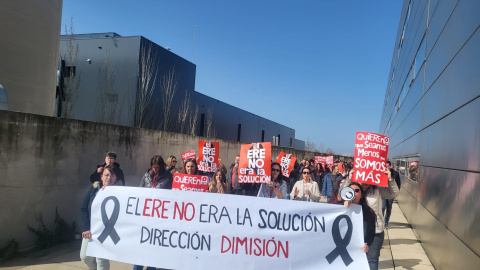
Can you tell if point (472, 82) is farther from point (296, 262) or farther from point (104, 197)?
point (104, 197)

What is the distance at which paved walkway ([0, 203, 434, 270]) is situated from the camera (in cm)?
584

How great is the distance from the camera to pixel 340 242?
13.5ft

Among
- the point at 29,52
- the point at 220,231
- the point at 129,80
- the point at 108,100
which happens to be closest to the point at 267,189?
the point at 220,231

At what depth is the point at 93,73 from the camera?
74.2ft

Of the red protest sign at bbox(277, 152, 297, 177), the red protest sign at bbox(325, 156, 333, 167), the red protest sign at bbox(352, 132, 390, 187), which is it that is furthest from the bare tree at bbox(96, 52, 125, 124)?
the red protest sign at bbox(352, 132, 390, 187)

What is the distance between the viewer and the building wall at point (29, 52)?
32.7 feet

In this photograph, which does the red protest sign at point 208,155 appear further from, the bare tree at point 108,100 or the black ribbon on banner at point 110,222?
the bare tree at point 108,100

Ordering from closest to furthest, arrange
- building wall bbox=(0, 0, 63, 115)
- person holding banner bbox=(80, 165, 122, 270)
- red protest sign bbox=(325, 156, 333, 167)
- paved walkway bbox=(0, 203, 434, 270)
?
person holding banner bbox=(80, 165, 122, 270), paved walkway bbox=(0, 203, 434, 270), building wall bbox=(0, 0, 63, 115), red protest sign bbox=(325, 156, 333, 167)

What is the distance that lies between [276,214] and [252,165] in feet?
7.57

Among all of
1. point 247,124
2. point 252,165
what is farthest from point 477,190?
point 247,124

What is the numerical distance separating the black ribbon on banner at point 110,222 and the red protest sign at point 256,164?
256cm

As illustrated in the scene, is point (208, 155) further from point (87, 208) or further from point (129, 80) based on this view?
point (129, 80)

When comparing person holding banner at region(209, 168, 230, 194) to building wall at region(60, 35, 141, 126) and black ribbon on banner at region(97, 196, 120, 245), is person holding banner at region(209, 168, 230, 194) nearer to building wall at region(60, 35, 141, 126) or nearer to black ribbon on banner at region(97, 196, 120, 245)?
black ribbon on banner at region(97, 196, 120, 245)

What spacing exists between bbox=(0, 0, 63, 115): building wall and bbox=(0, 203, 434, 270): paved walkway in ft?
18.5
